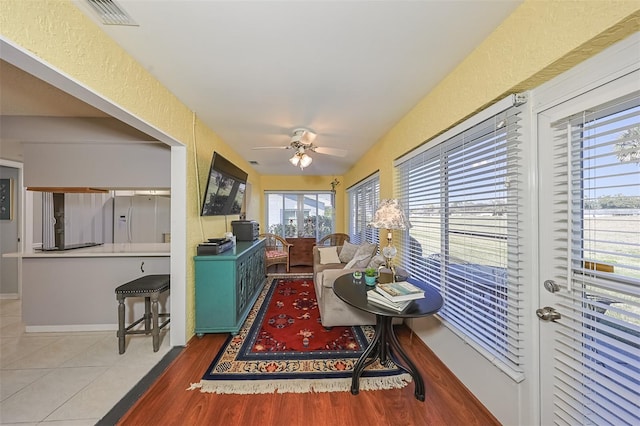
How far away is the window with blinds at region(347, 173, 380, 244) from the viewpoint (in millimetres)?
3826

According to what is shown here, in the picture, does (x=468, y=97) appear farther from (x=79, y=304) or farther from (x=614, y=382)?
(x=79, y=304)

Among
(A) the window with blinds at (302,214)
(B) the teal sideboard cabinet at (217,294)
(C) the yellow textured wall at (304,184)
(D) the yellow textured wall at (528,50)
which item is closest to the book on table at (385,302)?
(D) the yellow textured wall at (528,50)

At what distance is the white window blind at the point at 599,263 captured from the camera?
0.86 meters

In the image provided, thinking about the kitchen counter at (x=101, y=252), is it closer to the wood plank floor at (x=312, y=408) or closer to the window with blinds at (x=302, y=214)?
the wood plank floor at (x=312, y=408)

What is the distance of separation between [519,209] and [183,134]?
9.14 ft

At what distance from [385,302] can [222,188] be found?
7.80ft

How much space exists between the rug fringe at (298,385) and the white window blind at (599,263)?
95cm

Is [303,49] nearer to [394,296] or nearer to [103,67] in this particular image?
[103,67]

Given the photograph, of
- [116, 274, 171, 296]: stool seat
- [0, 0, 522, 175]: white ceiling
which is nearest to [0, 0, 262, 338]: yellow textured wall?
[0, 0, 522, 175]: white ceiling

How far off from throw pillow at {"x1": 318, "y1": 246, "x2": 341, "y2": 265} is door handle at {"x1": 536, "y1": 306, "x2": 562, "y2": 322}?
2767 mm

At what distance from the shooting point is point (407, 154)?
250cm

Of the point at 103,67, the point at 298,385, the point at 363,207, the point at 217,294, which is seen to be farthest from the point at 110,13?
the point at 363,207

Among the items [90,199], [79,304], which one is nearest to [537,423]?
[79,304]

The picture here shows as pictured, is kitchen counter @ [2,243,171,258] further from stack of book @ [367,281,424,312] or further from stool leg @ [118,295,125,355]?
stack of book @ [367,281,424,312]
